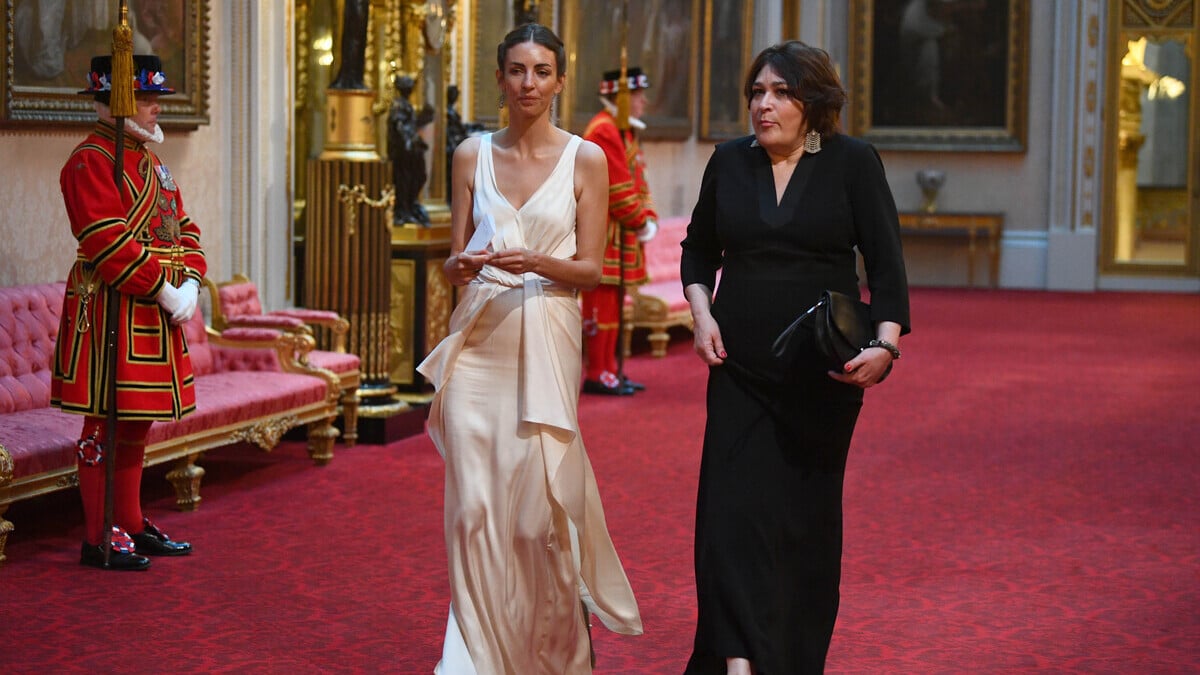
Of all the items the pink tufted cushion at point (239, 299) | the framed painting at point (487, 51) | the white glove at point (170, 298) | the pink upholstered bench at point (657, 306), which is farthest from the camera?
the pink upholstered bench at point (657, 306)

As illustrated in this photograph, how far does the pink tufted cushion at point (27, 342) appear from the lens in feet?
21.6

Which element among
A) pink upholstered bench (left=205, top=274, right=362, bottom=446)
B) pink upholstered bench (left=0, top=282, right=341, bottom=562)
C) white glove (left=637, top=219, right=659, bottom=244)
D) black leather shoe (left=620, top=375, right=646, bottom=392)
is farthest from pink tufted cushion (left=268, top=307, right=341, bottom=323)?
white glove (left=637, top=219, right=659, bottom=244)

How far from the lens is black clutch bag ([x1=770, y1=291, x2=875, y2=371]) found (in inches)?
148

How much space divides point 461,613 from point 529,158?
3.91ft

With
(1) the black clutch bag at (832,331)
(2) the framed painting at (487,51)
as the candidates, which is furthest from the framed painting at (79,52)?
(1) the black clutch bag at (832,331)

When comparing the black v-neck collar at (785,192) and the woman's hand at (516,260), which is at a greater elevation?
the black v-neck collar at (785,192)

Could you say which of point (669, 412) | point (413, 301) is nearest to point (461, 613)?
point (413, 301)

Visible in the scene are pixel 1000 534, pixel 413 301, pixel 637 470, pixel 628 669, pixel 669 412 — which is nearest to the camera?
pixel 628 669

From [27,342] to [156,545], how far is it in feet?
4.10

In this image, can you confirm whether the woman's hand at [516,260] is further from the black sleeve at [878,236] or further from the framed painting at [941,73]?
the framed painting at [941,73]

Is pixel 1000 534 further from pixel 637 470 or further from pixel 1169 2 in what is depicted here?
pixel 1169 2

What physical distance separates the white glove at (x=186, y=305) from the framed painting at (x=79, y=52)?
154cm

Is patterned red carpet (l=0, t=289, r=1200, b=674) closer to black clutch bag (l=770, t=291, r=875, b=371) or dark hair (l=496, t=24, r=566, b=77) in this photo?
black clutch bag (l=770, t=291, r=875, b=371)

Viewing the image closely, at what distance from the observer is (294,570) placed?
5.95 m
